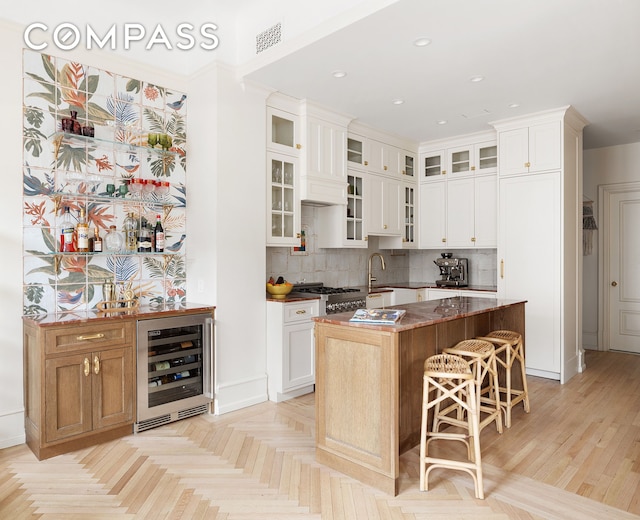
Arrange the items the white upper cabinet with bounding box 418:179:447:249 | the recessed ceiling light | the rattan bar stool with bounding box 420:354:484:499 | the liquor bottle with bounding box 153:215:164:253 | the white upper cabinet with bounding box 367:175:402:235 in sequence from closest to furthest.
Answer: the rattan bar stool with bounding box 420:354:484:499 → the recessed ceiling light → the liquor bottle with bounding box 153:215:164:253 → the white upper cabinet with bounding box 367:175:402:235 → the white upper cabinet with bounding box 418:179:447:249

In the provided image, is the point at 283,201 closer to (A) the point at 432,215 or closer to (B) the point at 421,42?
(B) the point at 421,42

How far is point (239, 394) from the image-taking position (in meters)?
3.82

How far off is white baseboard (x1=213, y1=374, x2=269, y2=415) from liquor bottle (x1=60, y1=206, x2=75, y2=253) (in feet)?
5.02

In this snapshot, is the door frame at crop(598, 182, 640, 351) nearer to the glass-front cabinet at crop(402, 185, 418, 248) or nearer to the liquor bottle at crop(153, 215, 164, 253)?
the glass-front cabinet at crop(402, 185, 418, 248)

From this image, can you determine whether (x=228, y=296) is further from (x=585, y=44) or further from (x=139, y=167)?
(x=585, y=44)

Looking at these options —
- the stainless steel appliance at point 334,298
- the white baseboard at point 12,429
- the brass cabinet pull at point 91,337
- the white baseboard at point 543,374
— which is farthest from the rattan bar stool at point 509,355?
the white baseboard at point 12,429

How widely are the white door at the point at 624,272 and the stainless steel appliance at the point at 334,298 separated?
12.0 feet

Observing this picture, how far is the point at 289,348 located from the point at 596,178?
4.82 metres

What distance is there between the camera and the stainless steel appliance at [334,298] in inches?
168

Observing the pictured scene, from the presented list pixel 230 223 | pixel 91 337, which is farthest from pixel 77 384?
pixel 230 223

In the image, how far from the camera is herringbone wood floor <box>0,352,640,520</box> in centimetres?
228

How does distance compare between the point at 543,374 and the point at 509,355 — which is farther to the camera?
the point at 543,374

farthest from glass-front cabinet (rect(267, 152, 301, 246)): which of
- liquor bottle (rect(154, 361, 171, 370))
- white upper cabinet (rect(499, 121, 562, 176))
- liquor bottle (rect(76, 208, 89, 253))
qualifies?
white upper cabinet (rect(499, 121, 562, 176))

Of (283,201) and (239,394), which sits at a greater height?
(283,201)
